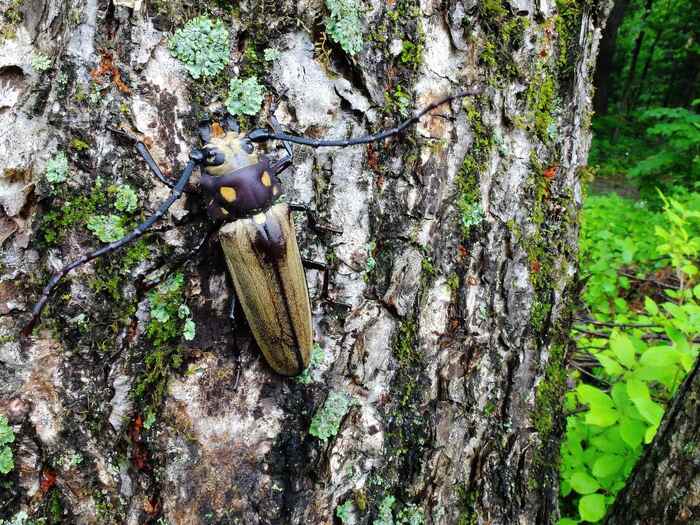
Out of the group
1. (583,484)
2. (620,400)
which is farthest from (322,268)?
(583,484)

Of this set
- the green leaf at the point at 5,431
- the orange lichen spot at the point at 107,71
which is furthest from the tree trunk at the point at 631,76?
the green leaf at the point at 5,431

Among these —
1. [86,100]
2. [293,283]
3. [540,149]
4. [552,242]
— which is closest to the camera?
[86,100]

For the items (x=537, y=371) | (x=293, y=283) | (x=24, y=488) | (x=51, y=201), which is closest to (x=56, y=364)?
(x=24, y=488)

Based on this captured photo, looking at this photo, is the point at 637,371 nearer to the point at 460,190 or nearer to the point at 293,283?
the point at 460,190

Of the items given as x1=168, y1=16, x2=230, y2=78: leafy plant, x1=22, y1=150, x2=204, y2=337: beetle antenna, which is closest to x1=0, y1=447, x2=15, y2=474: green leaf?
x1=22, y1=150, x2=204, y2=337: beetle antenna

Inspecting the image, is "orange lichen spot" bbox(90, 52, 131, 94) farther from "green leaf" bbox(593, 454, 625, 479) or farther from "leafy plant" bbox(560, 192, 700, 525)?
"green leaf" bbox(593, 454, 625, 479)

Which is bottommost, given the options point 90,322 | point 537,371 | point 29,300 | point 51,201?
point 537,371

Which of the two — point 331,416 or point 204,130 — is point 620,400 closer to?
point 331,416
